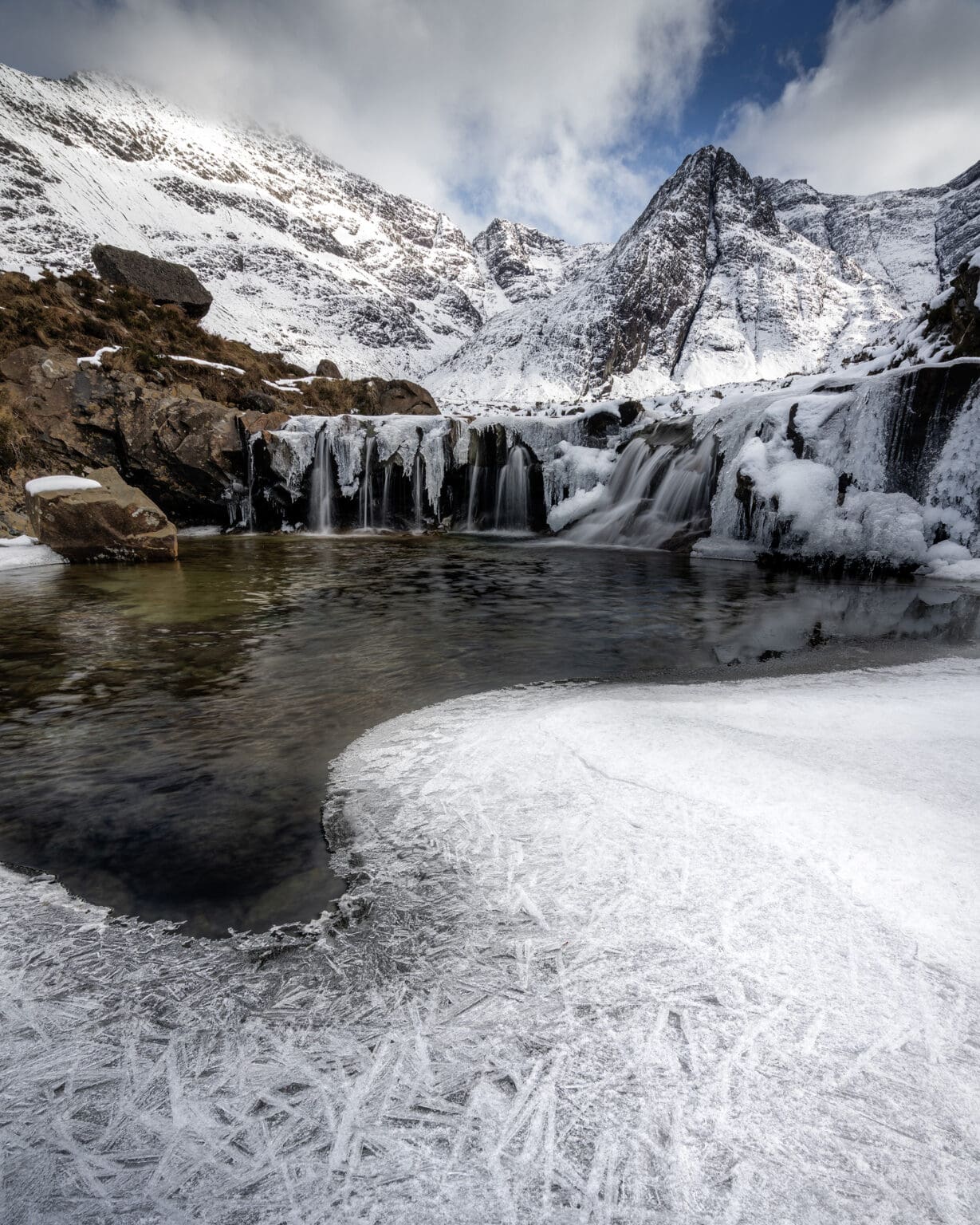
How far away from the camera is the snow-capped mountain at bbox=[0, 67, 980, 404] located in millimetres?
65688

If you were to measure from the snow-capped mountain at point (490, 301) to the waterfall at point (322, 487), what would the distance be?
38.8 metres

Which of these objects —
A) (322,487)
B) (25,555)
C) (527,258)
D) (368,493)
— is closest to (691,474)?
(368,493)

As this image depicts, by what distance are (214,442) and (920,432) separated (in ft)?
53.8

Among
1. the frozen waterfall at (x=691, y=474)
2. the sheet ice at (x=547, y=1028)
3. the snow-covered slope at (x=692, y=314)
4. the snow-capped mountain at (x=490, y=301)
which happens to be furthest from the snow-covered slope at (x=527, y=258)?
the sheet ice at (x=547, y=1028)

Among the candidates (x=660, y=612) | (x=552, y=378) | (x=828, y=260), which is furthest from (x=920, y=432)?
(x=828, y=260)

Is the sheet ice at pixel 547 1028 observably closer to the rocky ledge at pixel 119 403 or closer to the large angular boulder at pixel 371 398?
the rocky ledge at pixel 119 403

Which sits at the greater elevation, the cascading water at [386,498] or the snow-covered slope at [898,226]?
the snow-covered slope at [898,226]

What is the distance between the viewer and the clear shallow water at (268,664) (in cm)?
210

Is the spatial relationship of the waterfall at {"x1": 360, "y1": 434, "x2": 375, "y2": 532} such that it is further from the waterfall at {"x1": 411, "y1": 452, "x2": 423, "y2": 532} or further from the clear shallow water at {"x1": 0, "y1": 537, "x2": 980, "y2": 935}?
the clear shallow water at {"x1": 0, "y1": 537, "x2": 980, "y2": 935}

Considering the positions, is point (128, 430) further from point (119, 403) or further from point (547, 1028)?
point (547, 1028)

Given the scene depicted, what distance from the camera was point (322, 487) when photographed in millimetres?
17531

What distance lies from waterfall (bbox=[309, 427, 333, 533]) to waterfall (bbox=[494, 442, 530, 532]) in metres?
5.10

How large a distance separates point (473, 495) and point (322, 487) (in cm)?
456

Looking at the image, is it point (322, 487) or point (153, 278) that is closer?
point (322, 487)
